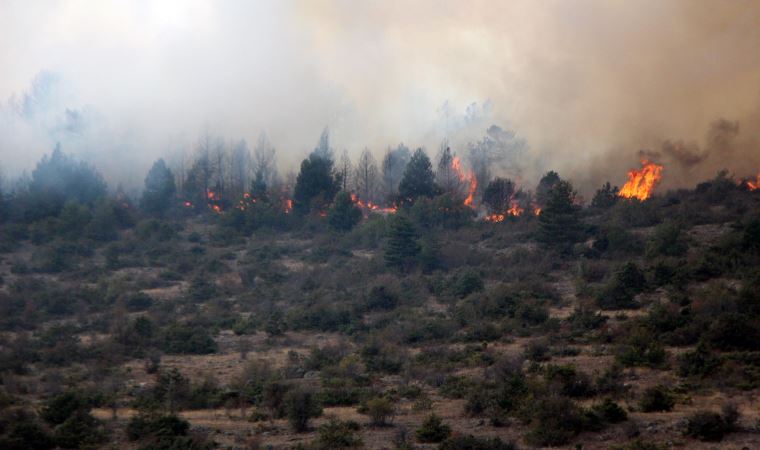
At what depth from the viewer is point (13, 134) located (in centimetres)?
9869

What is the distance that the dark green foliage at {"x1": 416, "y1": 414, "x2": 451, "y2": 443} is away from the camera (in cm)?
2781

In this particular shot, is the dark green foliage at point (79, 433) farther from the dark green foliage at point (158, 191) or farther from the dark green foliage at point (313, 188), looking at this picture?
the dark green foliage at point (158, 191)

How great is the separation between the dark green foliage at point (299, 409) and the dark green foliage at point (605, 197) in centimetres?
5125

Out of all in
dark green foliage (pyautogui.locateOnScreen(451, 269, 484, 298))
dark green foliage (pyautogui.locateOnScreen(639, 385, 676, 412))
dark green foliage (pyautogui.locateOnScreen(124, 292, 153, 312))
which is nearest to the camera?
dark green foliage (pyautogui.locateOnScreen(639, 385, 676, 412))

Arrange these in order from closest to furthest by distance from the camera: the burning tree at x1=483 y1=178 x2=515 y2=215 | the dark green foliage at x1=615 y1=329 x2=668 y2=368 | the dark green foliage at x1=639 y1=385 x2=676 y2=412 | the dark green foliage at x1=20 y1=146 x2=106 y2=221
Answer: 1. the dark green foliage at x1=639 y1=385 x2=676 y2=412
2. the dark green foliage at x1=615 y1=329 x2=668 y2=368
3. the dark green foliage at x1=20 y1=146 x2=106 y2=221
4. the burning tree at x1=483 y1=178 x2=515 y2=215

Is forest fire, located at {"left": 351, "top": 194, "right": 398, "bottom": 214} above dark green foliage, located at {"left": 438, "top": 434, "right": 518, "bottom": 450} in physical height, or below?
above

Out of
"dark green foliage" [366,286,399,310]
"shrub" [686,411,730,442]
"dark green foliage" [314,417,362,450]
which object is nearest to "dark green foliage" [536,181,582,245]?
"dark green foliage" [366,286,399,310]

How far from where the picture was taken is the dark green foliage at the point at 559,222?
212 feet

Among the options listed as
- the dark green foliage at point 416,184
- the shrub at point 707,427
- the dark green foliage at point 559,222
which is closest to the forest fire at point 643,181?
the dark green foliage at point 559,222

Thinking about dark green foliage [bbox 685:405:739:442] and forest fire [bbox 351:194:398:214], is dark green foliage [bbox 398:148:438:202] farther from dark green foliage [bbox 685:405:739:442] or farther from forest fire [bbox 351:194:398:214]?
dark green foliage [bbox 685:405:739:442]

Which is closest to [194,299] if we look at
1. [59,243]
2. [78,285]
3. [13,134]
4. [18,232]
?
[78,285]

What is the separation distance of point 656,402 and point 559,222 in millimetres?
35969

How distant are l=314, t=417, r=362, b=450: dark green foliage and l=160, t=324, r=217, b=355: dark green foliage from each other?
18.9 m

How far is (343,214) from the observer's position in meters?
78.5
